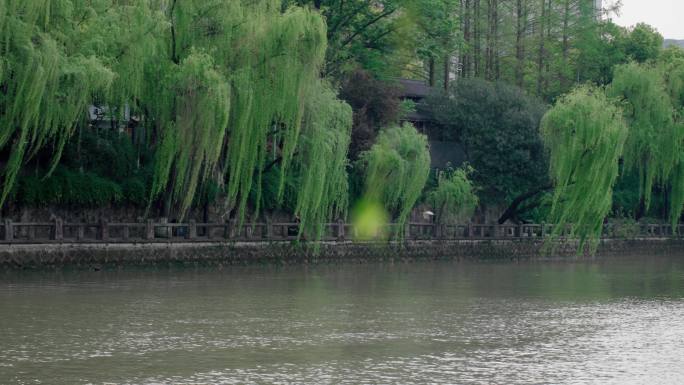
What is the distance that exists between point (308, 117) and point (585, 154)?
14023 millimetres

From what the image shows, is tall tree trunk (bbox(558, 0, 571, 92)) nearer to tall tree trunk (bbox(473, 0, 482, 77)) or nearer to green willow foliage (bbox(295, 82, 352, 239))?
tall tree trunk (bbox(473, 0, 482, 77))

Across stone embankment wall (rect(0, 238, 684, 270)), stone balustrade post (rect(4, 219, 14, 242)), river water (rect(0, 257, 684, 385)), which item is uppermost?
stone balustrade post (rect(4, 219, 14, 242))

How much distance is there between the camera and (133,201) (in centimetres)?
4356

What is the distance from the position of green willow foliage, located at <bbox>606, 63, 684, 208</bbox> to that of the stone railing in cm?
787

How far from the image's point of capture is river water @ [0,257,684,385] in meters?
18.1

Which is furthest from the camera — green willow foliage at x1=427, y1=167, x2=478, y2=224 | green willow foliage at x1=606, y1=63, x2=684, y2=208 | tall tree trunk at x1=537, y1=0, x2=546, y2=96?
tall tree trunk at x1=537, y1=0, x2=546, y2=96

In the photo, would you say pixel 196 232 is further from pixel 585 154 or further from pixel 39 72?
pixel 585 154

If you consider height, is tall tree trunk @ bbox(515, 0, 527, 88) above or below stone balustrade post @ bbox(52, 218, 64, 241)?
above

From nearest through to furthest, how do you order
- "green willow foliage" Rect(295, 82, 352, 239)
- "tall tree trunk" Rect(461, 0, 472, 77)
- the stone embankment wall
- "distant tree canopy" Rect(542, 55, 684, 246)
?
the stone embankment wall, "green willow foliage" Rect(295, 82, 352, 239), "distant tree canopy" Rect(542, 55, 684, 246), "tall tree trunk" Rect(461, 0, 472, 77)

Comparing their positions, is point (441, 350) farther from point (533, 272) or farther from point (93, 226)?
point (533, 272)

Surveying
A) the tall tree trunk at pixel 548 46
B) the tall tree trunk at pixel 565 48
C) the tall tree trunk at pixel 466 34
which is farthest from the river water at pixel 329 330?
the tall tree trunk at pixel 565 48

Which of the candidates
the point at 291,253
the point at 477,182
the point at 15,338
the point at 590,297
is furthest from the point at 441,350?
the point at 477,182

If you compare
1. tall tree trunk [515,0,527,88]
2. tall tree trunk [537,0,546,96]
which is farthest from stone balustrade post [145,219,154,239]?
tall tree trunk [537,0,546,96]

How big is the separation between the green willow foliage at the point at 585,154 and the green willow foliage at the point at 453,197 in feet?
18.1
